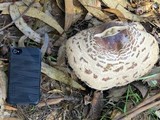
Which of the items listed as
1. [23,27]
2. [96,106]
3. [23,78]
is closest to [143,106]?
[96,106]

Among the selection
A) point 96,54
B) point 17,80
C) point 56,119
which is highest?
point 96,54

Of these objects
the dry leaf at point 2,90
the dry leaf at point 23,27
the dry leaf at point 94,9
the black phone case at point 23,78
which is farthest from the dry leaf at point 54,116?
the dry leaf at point 94,9

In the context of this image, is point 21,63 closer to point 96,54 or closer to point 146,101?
point 96,54

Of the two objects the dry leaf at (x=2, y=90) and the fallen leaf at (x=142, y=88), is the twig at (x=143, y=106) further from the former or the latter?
the dry leaf at (x=2, y=90)

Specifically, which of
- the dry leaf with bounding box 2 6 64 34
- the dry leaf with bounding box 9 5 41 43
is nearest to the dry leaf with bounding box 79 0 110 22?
the dry leaf with bounding box 2 6 64 34

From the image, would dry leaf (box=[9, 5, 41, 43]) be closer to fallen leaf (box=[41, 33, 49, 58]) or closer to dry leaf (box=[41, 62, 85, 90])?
fallen leaf (box=[41, 33, 49, 58])

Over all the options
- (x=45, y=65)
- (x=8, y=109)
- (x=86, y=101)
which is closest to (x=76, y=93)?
(x=86, y=101)

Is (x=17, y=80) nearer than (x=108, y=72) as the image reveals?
No
